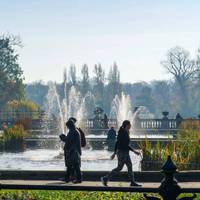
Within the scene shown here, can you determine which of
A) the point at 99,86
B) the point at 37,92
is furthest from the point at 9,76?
the point at 37,92

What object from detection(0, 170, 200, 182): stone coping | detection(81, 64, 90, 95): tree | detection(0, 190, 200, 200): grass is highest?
detection(81, 64, 90, 95): tree

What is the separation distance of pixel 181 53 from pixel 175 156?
9217cm

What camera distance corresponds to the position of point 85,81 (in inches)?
5453

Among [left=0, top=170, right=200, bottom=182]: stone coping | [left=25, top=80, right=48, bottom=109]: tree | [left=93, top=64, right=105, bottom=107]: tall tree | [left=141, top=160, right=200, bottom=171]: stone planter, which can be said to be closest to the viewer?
[left=0, top=170, right=200, bottom=182]: stone coping

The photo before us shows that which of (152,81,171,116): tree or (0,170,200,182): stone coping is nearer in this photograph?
(0,170,200,182): stone coping

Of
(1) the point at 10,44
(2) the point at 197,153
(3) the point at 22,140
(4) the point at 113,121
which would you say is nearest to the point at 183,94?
(1) the point at 10,44

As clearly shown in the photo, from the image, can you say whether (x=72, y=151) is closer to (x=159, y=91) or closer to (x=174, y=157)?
(x=174, y=157)

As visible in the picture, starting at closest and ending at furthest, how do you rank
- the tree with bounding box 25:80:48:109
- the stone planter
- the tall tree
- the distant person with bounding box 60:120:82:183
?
the distant person with bounding box 60:120:82:183 < the stone planter < the tall tree < the tree with bounding box 25:80:48:109

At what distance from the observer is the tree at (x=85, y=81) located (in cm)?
13762

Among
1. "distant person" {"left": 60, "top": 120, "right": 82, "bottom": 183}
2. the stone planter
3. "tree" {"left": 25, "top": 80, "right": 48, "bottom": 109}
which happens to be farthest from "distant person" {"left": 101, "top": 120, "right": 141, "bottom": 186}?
"tree" {"left": 25, "top": 80, "right": 48, "bottom": 109}

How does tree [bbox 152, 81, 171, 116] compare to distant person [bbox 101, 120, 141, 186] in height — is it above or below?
above

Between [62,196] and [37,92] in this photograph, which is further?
[37,92]

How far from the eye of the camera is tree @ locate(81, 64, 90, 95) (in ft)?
452

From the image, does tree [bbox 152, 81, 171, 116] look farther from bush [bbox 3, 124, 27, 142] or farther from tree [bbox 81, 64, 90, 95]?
bush [bbox 3, 124, 27, 142]
